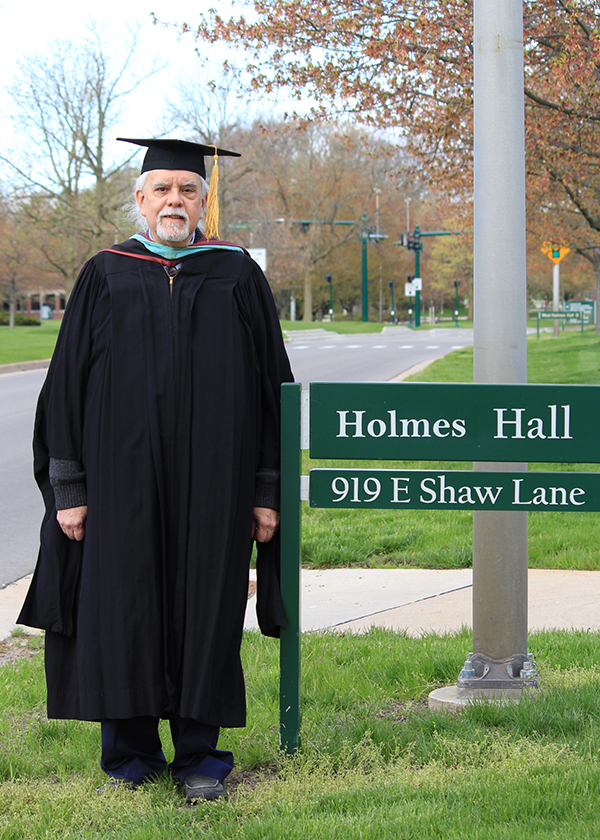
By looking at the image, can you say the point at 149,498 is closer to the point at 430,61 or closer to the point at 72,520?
the point at 72,520

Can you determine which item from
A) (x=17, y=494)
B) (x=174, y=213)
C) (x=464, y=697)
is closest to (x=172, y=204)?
(x=174, y=213)

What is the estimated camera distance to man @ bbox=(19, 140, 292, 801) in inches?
114

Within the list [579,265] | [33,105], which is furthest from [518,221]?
[579,265]

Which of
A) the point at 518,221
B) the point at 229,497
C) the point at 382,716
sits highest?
the point at 518,221

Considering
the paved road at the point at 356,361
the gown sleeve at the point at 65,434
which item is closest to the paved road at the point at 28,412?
the paved road at the point at 356,361

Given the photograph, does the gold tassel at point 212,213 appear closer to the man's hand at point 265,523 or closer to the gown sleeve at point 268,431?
the gown sleeve at point 268,431

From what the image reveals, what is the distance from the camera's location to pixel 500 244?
3613 mm

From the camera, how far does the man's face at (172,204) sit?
3033 mm

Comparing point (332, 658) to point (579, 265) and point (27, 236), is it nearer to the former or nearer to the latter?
point (27, 236)

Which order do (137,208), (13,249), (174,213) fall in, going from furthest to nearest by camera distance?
1. (13,249)
2. (137,208)
3. (174,213)

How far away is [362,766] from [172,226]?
1.88 m

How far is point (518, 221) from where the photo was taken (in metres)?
3.61

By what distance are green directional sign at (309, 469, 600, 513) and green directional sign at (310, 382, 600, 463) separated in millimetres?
76

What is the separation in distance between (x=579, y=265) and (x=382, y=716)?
154 ft
